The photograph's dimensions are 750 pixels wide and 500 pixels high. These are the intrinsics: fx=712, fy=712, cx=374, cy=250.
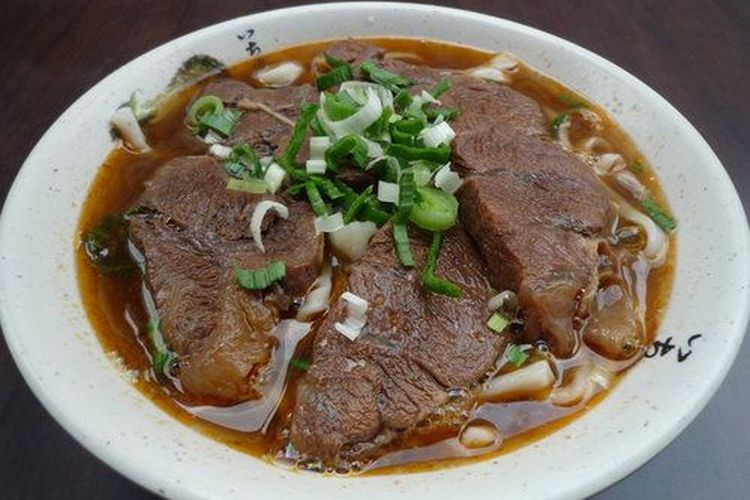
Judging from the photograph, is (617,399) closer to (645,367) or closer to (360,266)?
(645,367)

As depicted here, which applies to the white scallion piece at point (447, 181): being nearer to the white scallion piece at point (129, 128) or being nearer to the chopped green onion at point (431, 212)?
the chopped green onion at point (431, 212)

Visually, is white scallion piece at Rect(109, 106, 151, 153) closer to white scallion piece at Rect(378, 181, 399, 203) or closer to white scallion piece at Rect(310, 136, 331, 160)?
white scallion piece at Rect(310, 136, 331, 160)

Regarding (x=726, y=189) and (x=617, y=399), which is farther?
(x=726, y=189)

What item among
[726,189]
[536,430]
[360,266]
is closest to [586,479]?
[536,430]

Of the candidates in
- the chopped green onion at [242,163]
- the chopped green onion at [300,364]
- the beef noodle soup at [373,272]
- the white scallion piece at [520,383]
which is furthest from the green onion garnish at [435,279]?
the chopped green onion at [242,163]

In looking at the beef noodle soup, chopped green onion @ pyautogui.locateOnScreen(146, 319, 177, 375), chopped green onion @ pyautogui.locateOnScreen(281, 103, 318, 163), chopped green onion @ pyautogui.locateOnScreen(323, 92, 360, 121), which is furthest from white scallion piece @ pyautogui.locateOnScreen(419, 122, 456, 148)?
chopped green onion @ pyautogui.locateOnScreen(146, 319, 177, 375)

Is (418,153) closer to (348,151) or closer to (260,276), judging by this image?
(348,151)
